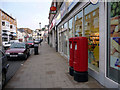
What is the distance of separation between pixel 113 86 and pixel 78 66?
1407 mm

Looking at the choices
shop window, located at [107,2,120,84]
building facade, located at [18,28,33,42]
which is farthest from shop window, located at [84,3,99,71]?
building facade, located at [18,28,33,42]

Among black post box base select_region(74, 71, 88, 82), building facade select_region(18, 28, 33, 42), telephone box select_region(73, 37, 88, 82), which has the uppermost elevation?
building facade select_region(18, 28, 33, 42)

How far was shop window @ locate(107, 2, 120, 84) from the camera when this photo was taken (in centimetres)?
371

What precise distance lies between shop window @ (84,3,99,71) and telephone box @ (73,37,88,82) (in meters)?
0.60

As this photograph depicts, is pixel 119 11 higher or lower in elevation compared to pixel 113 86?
higher

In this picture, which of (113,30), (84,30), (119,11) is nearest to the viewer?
(119,11)

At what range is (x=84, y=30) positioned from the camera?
6.21 metres

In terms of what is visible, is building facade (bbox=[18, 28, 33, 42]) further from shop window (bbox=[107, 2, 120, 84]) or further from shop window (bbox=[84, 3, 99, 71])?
shop window (bbox=[107, 2, 120, 84])

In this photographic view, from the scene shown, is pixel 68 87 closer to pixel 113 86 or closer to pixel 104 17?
pixel 113 86

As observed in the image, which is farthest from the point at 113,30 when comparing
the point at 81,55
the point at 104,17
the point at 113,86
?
the point at 113,86

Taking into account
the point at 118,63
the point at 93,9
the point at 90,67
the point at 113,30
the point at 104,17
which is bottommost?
the point at 90,67

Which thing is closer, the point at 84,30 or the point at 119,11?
the point at 119,11

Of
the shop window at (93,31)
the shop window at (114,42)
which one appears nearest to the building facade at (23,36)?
the shop window at (93,31)

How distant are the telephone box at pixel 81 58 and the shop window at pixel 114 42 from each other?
0.90 meters
